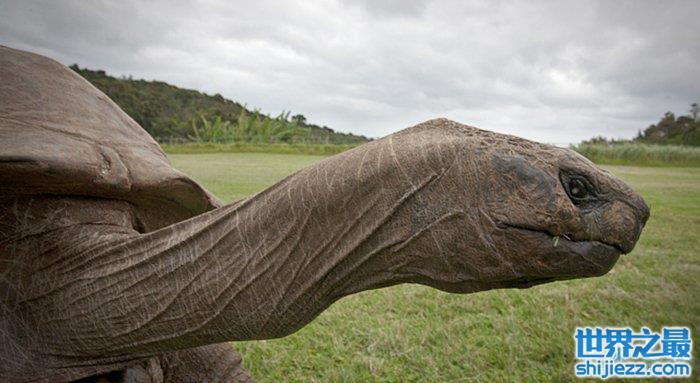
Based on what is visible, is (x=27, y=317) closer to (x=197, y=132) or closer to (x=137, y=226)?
(x=137, y=226)

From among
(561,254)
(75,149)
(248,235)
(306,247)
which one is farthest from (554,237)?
(75,149)

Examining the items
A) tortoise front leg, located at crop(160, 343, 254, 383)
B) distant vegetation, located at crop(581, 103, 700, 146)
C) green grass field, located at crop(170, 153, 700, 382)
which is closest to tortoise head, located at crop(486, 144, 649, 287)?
tortoise front leg, located at crop(160, 343, 254, 383)

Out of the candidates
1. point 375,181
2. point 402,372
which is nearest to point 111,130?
point 375,181

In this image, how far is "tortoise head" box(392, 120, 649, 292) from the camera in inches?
31.2

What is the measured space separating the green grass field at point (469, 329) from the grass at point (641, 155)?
543 inches

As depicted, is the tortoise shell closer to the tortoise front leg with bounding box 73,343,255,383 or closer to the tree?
the tortoise front leg with bounding box 73,343,255,383

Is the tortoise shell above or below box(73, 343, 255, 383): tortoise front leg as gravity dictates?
above

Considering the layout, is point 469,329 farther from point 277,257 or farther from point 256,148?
→ point 256,148

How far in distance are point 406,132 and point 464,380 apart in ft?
4.39

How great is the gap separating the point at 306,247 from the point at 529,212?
419 mm

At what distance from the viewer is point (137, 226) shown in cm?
155

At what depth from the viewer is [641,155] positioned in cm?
1617

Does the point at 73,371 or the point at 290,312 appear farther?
the point at 73,371

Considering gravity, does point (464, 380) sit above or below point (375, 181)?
below
